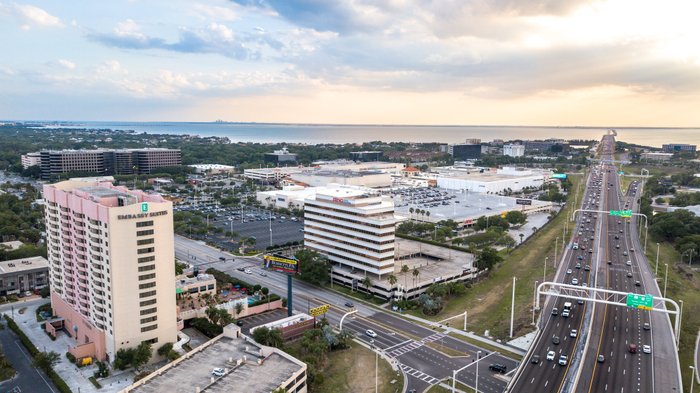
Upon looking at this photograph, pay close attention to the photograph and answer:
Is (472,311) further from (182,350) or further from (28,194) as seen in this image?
(28,194)

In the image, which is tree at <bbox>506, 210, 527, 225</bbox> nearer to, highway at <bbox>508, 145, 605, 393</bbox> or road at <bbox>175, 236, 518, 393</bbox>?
highway at <bbox>508, 145, 605, 393</bbox>

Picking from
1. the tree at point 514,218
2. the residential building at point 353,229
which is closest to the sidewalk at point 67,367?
the residential building at point 353,229

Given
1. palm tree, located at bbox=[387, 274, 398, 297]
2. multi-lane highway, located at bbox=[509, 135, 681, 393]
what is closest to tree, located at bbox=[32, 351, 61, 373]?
palm tree, located at bbox=[387, 274, 398, 297]

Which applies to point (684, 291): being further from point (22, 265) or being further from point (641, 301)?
point (22, 265)

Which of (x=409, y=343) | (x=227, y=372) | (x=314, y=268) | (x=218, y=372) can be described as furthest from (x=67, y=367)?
(x=409, y=343)

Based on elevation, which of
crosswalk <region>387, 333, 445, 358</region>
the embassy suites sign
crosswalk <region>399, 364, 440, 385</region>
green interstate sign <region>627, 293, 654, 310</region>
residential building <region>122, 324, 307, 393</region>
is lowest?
crosswalk <region>387, 333, 445, 358</region>

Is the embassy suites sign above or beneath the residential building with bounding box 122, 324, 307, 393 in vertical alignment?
above

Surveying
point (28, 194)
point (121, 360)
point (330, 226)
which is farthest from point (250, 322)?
point (28, 194)

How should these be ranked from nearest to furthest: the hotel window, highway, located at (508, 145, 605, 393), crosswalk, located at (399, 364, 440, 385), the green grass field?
highway, located at (508, 145, 605, 393)
crosswalk, located at (399, 364, 440, 385)
the hotel window
the green grass field
